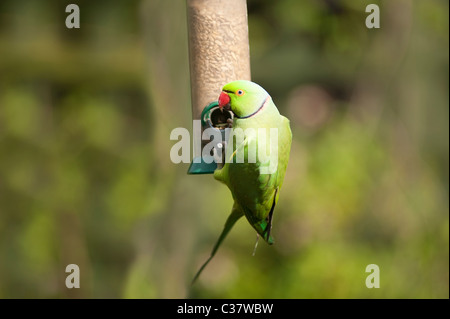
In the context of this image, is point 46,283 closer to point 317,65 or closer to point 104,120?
point 104,120

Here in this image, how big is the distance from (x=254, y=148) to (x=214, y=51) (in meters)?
0.75

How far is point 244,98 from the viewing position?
2891mm

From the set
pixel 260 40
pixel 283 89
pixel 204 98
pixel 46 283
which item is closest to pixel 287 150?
pixel 204 98

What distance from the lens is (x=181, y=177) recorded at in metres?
4.65

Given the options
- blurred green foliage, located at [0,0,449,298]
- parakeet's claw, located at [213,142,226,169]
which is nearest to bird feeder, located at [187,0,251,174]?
parakeet's claw, located at [213,142,226,169]

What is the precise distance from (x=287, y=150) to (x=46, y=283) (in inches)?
148

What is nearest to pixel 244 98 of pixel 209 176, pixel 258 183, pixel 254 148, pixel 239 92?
pixel 239 92

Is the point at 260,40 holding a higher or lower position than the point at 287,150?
higher

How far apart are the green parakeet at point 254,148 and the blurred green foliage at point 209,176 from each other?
157cm

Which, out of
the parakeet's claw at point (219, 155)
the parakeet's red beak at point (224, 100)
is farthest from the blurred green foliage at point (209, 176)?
the parakeet's red beak at point (224, 100)

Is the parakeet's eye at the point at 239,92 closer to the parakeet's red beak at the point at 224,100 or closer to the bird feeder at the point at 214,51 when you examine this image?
the parakeet's red beak at the point at 224,100

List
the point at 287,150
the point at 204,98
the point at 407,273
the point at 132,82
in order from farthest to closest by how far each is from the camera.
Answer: the point at 132,82, the point at 407,273, the point at 204,98, the point at 287,150

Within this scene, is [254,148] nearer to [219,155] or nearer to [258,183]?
[258,183]

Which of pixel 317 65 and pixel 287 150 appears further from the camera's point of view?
Answer: pixel 317 65
